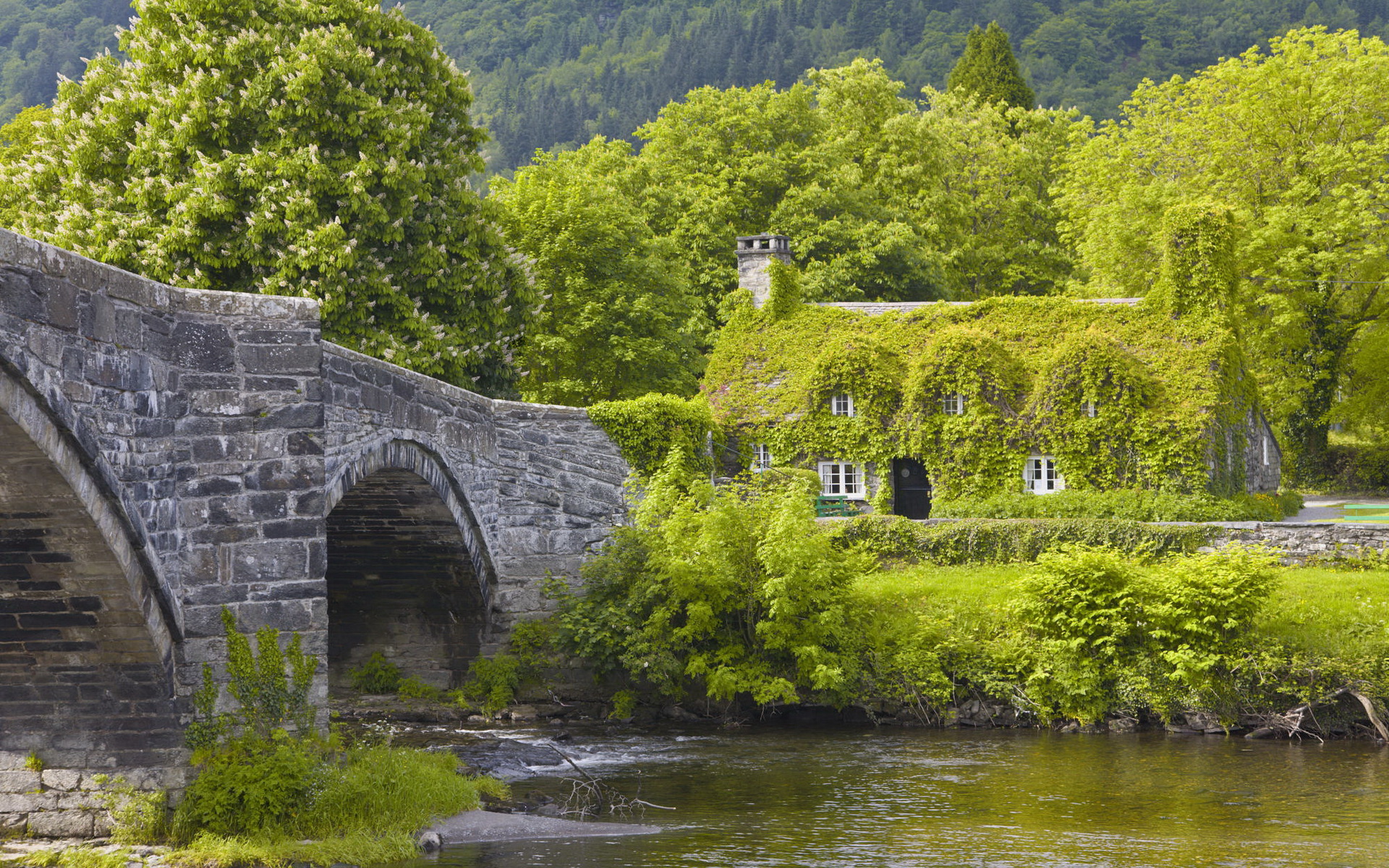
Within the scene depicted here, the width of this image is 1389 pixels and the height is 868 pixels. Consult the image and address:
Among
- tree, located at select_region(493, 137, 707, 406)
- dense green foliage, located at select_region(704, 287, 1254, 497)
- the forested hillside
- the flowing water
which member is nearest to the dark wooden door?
dense green foliage, located at select_region(704, 287, 1254, 497)

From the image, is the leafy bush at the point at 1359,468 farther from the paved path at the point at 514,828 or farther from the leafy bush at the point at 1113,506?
the paved path at the point at 514,828

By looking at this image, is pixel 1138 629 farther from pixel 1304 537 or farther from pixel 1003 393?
pixel 1003 393

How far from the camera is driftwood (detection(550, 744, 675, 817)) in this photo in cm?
1395

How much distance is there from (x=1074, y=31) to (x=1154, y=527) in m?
56.8

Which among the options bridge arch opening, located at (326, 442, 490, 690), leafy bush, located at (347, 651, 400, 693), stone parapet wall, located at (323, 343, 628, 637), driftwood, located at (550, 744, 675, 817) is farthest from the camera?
leafy bush, located at (347, 651, 400, 693)

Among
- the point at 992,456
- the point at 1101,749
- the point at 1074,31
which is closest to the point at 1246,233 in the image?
the point at 992,456

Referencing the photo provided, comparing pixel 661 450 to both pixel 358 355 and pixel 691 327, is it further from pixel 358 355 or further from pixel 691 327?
pixel 691 327

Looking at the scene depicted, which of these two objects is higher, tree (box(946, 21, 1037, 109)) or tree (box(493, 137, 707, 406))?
tree (box(946, 21, 1037, 109))

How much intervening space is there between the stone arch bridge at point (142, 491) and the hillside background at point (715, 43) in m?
53.9

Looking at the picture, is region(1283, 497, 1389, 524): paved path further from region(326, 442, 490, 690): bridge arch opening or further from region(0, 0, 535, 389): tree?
region(0, 0, 535, 389): tree

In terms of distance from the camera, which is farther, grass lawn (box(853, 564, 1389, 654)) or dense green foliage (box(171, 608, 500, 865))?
grass lawn (box(853, 564, 1389, 654))

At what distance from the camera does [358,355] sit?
14414 millimetres

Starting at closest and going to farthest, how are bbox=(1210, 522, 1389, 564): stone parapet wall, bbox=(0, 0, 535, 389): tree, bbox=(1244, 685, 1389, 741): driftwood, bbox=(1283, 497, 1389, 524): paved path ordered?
bbox=(1244, 685, 1389, 741): driftwood → bbox=(0, 0, 535, 389): tree → bbox=(1210, 522, 1389, 564): stone parapet wall → bbox=(1283, 497, 1389, 524): paved path

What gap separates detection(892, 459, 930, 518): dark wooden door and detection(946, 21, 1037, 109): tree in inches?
1089
